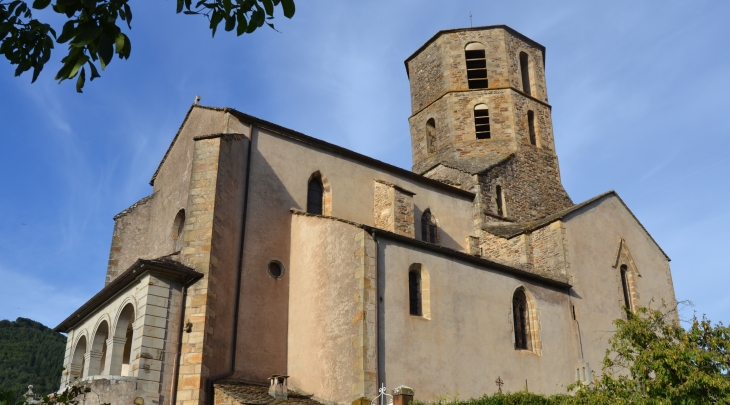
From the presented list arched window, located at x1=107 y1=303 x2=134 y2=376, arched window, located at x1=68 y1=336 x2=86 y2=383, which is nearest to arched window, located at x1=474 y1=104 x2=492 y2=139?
arched window, located at x1=107 y1=303 x2=134 y2=376

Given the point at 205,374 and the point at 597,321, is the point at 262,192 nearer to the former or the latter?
the point at 205,374

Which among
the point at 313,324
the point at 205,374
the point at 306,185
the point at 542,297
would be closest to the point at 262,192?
the point at 306,185

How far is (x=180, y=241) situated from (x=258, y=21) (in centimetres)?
1347

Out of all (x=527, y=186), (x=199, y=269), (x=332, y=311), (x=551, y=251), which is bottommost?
(x=332, y=311)

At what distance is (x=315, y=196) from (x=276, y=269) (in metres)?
2.74

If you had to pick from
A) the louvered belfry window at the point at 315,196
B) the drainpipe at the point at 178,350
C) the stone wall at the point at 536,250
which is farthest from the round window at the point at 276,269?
the stone wall at the point at 536,250

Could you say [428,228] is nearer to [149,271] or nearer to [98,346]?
[149,271]

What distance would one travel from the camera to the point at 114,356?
15.3m

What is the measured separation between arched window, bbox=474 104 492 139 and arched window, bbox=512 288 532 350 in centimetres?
932

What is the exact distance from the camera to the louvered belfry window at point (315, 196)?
1901cm

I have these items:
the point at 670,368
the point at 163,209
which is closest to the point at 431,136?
the point at 163,209

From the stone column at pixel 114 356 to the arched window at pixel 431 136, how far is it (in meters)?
15.3

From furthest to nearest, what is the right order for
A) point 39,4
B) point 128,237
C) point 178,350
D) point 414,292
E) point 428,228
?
point 428,228
point 128,237
point 414,292
point 178,350
point 39,4

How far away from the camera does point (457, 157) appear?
26031 millimetres
